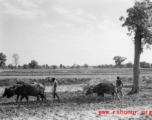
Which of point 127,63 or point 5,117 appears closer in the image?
point 5,117

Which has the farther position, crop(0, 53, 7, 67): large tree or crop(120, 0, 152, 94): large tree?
crop(0, 53, 7, 67): large tree

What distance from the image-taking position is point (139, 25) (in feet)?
58.3

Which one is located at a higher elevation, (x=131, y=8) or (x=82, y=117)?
(x=131, y=8)

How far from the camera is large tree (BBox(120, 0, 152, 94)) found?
58.0ft

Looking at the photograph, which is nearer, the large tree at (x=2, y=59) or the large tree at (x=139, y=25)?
the large tree at (x=139, y=25)

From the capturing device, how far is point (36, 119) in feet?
30.2

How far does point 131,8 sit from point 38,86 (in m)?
10.9

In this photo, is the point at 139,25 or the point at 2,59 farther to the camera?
the point at 2,59

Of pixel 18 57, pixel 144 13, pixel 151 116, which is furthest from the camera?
pixel 18 57

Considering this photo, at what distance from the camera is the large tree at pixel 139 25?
58.0 feet

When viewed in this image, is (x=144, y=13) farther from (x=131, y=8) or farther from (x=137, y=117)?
(x=137, y=117)

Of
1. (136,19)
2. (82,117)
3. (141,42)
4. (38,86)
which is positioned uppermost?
(136,19)

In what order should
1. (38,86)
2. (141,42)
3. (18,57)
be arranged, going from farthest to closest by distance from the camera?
1. (18,57)
2. (141,42)
3. (38,86)

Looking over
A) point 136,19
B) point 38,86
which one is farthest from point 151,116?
point 136,19
